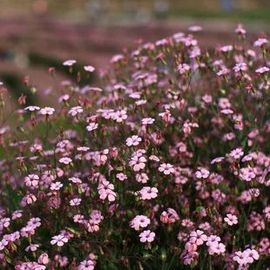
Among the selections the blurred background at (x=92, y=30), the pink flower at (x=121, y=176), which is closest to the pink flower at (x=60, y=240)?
the pink flower at (x=121, y=176)

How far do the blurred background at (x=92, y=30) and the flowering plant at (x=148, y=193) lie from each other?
1240 cm

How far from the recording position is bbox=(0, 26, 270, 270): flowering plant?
5293 mm

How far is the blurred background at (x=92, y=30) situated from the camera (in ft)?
87.9

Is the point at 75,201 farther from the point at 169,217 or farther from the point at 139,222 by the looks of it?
the point at 169,217

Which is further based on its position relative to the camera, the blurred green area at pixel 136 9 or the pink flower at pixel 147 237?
the blurred green area at pixel 136 9

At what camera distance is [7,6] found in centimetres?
5166

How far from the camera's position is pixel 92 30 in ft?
114

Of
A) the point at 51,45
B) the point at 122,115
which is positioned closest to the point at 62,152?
the point at 122,115

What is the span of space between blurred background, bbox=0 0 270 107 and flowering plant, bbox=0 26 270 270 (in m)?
12.4

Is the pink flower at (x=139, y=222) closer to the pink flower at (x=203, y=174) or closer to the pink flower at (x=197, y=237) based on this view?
the pink flower at (x=197, y=237)

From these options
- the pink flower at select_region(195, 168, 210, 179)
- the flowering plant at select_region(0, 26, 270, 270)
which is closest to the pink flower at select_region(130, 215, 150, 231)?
the flowering plant at select_region(0, 26, 270, 270)

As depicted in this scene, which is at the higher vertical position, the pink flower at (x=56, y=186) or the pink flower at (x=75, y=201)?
the pink flower at (x=56, y=186)

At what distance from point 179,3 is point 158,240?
46.2 metres

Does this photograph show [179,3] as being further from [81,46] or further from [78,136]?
[78,136]
